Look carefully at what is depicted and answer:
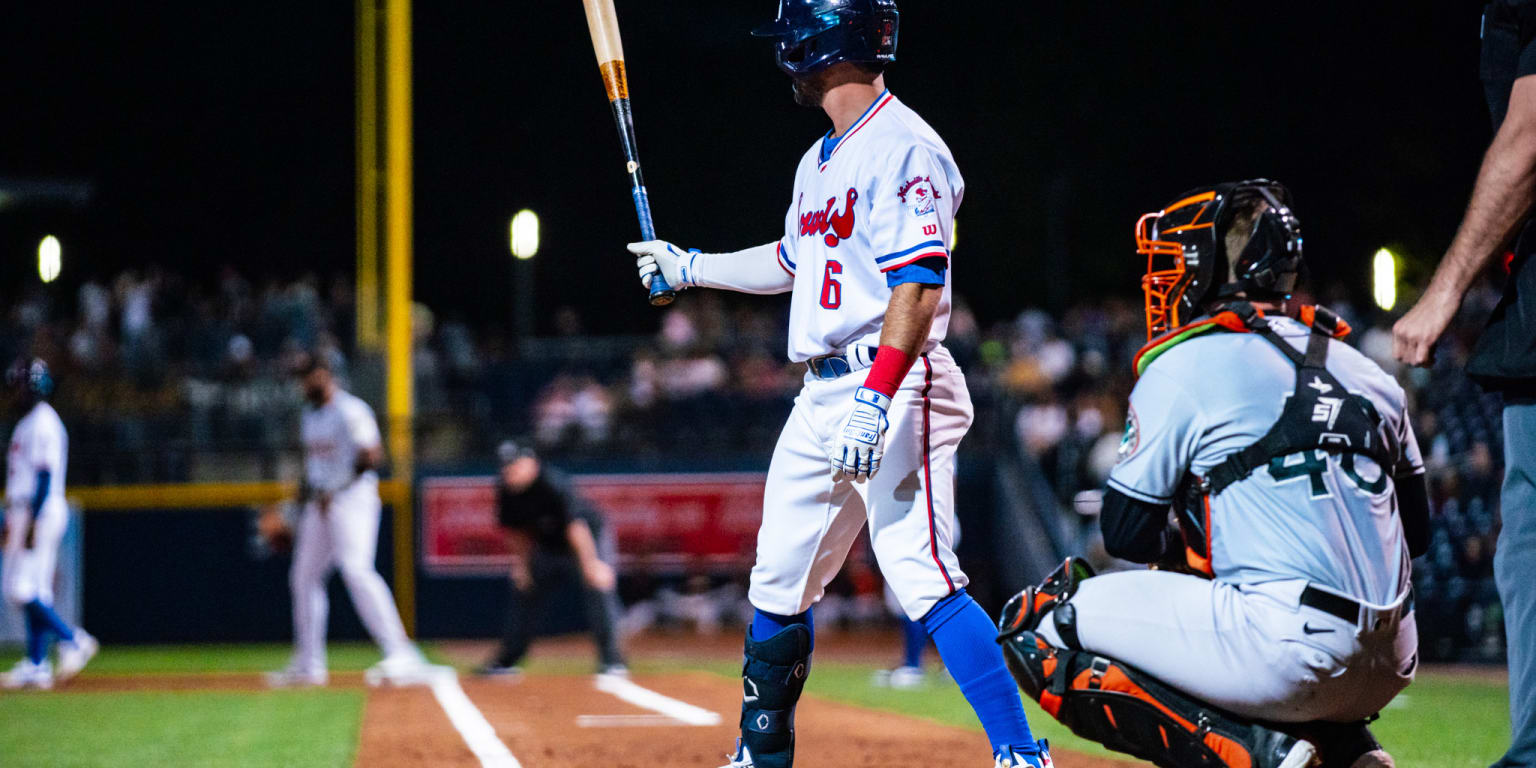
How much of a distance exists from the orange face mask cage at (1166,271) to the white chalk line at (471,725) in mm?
3399

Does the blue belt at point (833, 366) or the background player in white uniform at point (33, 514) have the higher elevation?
the blue belt at point (833, 366)

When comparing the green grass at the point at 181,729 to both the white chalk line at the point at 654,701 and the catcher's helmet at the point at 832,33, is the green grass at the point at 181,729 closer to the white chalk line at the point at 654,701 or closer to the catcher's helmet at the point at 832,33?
the white chalk line at the point at 654,701

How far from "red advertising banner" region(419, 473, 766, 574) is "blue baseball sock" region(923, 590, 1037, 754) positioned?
11.9m

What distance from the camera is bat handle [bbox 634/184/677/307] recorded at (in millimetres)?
4609

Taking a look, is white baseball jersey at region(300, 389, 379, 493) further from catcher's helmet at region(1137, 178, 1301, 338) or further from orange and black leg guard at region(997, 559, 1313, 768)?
catcher's helmet at region(1137, 178, 1301, 338)

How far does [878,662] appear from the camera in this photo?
13258 mm

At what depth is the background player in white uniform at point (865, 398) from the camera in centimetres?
379

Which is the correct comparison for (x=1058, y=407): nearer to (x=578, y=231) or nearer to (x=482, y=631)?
(x=482, y=631)

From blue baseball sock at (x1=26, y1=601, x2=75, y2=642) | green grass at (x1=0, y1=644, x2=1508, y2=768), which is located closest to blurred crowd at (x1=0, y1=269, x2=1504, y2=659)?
blue baseball sock at (x1=26, y1=601, x2=75, y2=642)

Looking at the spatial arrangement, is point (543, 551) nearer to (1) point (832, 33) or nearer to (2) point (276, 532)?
(2) point (276, 532)

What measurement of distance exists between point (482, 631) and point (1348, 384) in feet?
45.4

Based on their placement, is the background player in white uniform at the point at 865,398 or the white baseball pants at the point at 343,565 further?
the white baseball pants at the point at 343,565

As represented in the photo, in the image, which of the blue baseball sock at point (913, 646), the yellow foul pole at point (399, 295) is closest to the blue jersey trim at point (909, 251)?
the blue baseball sock at point (913, 646)

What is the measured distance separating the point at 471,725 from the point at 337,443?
12.5 ft
